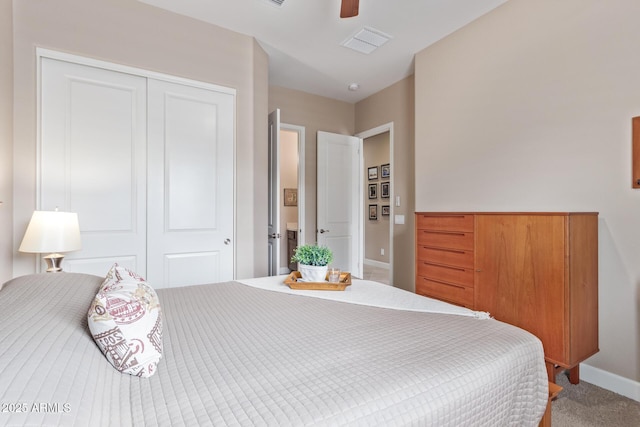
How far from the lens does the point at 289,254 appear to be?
17.0 feet

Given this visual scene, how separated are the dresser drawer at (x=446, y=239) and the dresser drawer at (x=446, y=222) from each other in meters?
0.04

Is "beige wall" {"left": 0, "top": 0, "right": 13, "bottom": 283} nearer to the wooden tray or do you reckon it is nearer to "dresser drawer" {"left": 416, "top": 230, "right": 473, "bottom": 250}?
the wooden tray

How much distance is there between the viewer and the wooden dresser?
1759 mm

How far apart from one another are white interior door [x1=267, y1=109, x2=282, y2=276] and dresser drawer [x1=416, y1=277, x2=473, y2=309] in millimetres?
1533

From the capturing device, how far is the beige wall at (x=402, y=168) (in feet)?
12.4

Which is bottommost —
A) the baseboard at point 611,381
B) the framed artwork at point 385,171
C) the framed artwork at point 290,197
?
the baseboard at point 611,381

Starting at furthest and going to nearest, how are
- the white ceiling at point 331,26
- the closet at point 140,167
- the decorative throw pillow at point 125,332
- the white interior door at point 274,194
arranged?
1. the white interior door at point 274,194
2. the white ceiling at point 331,26
3. the closet at point 140,167
4. the decorative throw pillow at point 125,332

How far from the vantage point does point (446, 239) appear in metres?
2.46

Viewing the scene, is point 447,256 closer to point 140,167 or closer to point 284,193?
point 140,167

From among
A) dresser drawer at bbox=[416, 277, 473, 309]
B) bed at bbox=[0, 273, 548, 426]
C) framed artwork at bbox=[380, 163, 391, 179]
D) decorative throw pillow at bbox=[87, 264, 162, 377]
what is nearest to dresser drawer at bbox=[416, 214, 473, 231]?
dresser drawer at bbox=[416, 277, 473, 309]

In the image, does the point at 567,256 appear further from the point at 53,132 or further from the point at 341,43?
the point at 53,132

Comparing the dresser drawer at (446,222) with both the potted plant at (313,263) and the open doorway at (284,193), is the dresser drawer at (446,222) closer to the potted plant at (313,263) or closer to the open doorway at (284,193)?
the potted plant at (313,263)

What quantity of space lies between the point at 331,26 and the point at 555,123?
201 centimetres

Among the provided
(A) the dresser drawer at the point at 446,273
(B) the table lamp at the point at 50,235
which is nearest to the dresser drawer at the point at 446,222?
(A) the dresser drawer at the point at 446,273
